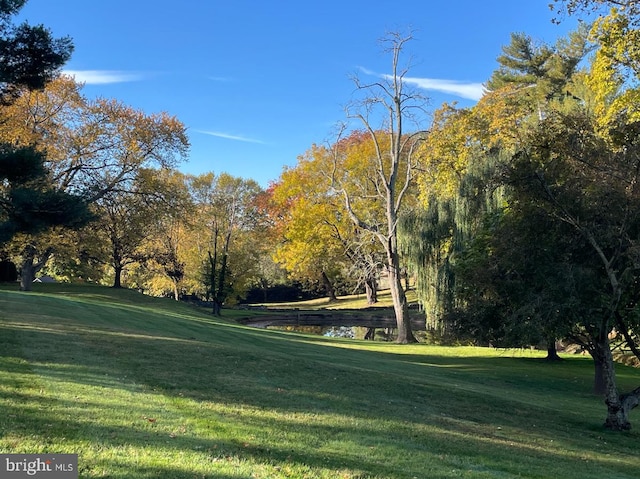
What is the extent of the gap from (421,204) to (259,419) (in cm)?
2119

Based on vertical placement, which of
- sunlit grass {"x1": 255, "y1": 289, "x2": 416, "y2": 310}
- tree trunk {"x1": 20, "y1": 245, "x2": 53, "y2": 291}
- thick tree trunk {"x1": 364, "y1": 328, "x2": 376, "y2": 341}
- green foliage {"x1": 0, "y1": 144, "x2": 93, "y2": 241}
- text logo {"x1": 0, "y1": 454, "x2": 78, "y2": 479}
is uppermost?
green foliage {"x1": 0, "y1": 144, "x2": 93, "y2": 241}

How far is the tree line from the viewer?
31.6ft

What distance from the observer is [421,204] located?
26500 millimetres

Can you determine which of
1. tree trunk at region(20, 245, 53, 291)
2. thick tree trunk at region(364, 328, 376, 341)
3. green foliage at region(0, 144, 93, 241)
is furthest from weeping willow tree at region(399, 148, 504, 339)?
tree trunk at region(20, 245, 53, 291)

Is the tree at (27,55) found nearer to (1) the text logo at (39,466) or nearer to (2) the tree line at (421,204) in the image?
(2) the tree line at (421,204)

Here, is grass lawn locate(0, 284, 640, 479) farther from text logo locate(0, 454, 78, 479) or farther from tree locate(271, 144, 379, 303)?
tree locate(271, 144, 379, 303)

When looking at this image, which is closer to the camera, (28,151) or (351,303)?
(28,151)

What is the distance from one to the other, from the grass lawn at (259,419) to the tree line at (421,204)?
194 centimetres

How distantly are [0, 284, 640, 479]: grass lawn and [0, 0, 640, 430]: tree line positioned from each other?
1938mm

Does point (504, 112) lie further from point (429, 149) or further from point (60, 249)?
point (60, 249)

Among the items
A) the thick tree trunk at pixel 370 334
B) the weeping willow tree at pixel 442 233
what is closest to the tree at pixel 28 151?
the weeping willow tree at pixel 442 233

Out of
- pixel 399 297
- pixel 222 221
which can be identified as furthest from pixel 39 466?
pixel 222 221

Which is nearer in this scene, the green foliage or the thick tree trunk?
the green foliage

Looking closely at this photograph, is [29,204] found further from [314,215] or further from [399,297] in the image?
[314,215]
